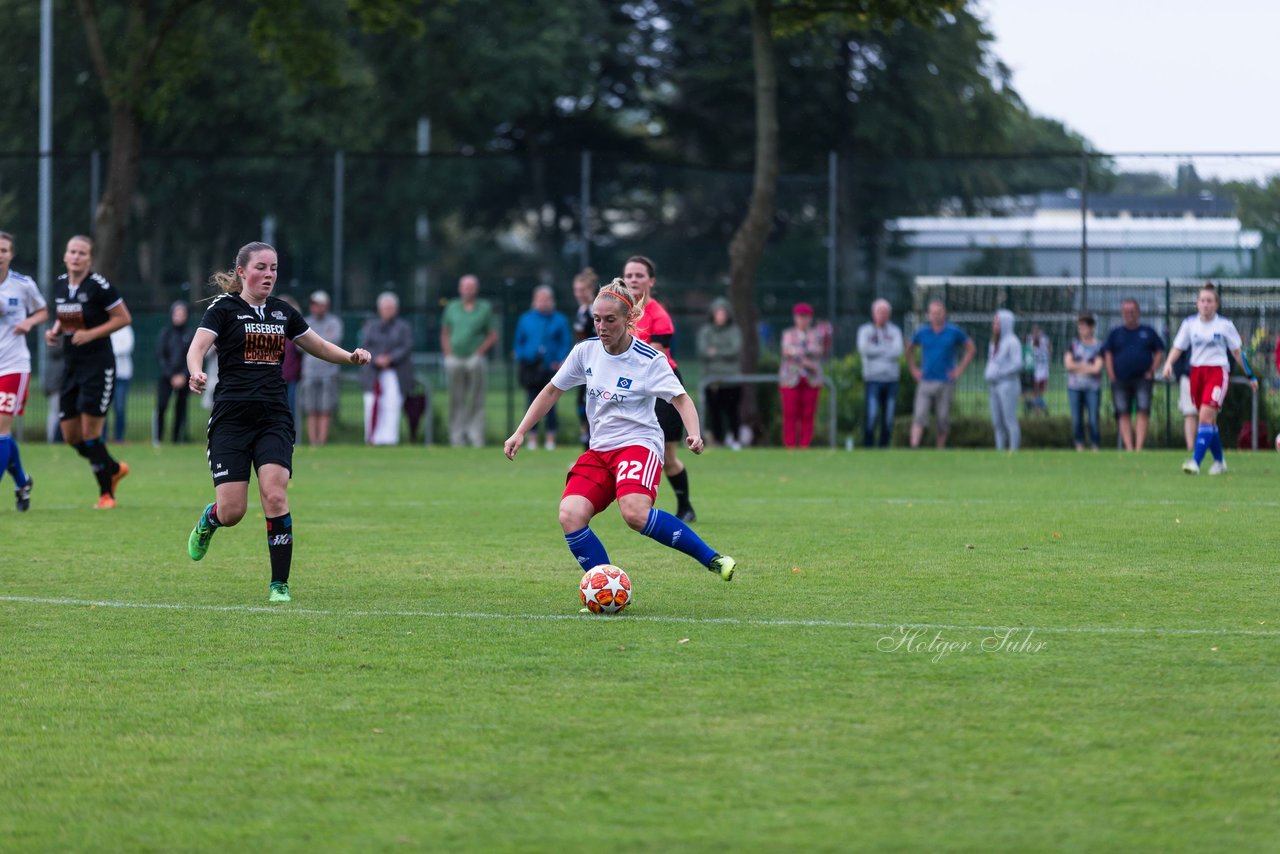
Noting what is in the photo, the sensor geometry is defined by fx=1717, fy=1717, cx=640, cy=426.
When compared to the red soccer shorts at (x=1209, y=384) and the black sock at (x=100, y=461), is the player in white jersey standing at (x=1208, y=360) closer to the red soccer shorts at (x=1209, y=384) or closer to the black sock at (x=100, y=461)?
the red soccer shorts at (x=1209, y=384)

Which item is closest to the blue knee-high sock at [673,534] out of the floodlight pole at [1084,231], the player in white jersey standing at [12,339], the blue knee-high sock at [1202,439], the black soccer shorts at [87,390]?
the player in white jersey standing at [12,339]

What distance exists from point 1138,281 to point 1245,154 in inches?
93.6

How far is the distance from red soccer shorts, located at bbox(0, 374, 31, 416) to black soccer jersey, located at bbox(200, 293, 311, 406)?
4515 mm

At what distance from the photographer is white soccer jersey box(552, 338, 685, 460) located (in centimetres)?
858

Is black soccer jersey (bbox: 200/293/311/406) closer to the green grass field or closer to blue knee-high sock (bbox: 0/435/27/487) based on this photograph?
the green grass field

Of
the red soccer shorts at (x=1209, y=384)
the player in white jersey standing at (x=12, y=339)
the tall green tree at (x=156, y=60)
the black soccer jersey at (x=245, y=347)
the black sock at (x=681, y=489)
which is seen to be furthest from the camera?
the tall green tree at (x=156, y=60)

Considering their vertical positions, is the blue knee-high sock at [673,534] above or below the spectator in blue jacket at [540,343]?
below

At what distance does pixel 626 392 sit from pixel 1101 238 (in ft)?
56.8

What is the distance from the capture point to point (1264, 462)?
19203mm

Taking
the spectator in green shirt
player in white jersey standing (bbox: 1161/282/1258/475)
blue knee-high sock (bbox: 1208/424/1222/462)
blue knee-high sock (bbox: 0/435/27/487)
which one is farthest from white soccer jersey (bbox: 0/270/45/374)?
blue knee-high sock (bbox: 1208/424/1222/462)

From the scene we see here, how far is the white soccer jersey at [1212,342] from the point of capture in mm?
16891

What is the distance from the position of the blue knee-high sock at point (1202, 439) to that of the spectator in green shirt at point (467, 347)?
971 cm

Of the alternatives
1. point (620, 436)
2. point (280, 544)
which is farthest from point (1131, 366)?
point (280, 544)

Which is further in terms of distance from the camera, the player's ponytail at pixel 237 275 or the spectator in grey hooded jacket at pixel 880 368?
the spectator in grey hooded jacket at pixel 880 368
